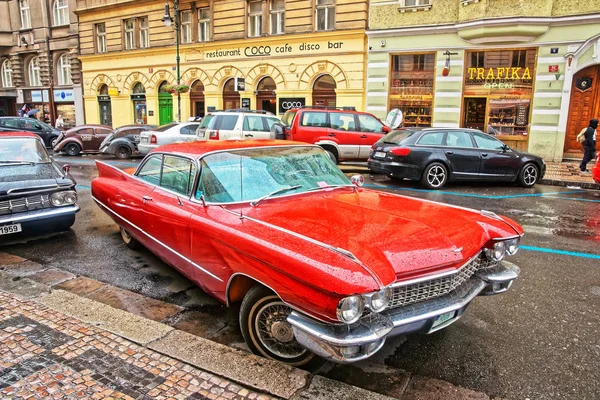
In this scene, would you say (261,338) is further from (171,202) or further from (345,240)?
(171,202)

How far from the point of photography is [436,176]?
11.1m

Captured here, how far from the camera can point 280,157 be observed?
4465 millimetres

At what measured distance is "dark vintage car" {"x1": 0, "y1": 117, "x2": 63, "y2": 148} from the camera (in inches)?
800

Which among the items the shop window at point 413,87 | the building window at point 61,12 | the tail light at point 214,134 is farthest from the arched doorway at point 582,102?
the building window at point 61,12

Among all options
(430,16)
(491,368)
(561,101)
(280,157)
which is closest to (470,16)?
(430,16)

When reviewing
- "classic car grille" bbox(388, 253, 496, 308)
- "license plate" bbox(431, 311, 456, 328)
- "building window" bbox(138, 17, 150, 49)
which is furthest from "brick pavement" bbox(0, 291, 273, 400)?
"building window" bbox(138, 17, 150, 49)

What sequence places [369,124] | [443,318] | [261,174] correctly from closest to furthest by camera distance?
1. [443,318]
2. [261,174]
3. [369,124]

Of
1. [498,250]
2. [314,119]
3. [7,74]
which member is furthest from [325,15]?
[7,74]

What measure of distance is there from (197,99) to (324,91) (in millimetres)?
8048

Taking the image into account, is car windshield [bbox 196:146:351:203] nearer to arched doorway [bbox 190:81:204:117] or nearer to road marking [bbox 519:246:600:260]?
road marking [bbox 519:246:600:260]

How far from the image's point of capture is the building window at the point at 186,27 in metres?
24.9

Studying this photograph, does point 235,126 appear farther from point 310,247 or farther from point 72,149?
point 310,247

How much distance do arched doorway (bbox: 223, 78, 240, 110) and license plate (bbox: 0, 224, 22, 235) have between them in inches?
749

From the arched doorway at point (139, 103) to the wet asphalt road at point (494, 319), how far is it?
70.3 ft
